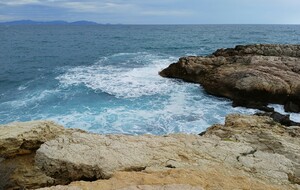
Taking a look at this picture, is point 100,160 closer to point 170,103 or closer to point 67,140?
point 67,140

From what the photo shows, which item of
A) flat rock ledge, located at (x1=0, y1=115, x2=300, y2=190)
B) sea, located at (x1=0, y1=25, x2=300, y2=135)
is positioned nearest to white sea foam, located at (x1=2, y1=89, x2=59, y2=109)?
sea, located at (x1=0, y1=25, x2=300, y2=135)

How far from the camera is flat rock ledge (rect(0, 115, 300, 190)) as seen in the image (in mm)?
6887

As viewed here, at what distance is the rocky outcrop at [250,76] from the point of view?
22.1 metres

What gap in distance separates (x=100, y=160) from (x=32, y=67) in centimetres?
3572

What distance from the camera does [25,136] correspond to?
29.2 feet

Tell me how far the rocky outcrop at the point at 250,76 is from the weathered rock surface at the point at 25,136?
16.1 m

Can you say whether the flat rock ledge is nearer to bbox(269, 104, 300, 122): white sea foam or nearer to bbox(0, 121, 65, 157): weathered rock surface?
bbox(0, 121, 65, 157): weathered rock surface

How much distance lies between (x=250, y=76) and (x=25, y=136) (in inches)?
744

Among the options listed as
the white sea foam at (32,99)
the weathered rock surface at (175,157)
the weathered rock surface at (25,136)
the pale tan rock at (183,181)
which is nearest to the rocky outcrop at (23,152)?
the weathered rock surface at (25,136)

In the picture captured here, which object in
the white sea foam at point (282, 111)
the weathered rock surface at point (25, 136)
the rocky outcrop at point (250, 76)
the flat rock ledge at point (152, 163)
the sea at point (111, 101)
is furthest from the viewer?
the rocky outcrop at point (250, 76)

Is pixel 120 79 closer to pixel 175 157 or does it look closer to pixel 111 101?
pixel 111 101

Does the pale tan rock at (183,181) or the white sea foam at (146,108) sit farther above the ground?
the pale tan rock at (183,181)

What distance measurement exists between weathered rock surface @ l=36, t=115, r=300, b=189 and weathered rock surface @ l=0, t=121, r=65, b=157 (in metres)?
0.73

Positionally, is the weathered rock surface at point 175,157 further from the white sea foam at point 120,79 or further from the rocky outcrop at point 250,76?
the white sea foam at point 120,79
